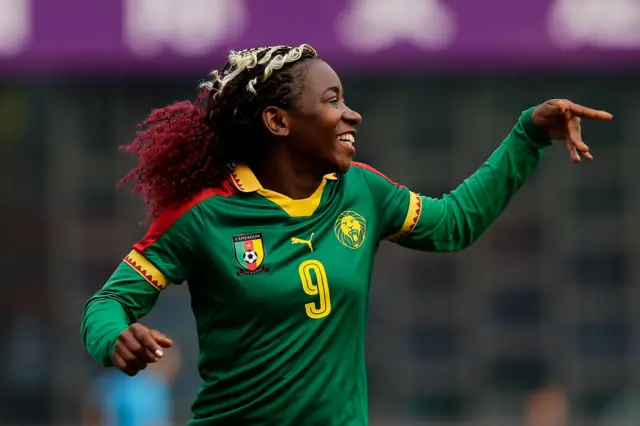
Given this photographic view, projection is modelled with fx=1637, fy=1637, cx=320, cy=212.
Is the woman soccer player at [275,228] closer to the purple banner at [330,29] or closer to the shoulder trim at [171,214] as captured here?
the shoulder trim at [171,214]

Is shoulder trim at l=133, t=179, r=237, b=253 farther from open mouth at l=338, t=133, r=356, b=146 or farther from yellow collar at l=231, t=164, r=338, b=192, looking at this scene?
open mouth at l=338, t=133, r=356, b=146

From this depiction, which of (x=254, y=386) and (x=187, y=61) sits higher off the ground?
(x=187, y=61)

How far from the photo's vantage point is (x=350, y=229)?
Result: 185 inches

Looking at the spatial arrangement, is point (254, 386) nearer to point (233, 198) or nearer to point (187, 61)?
point (233, 198)

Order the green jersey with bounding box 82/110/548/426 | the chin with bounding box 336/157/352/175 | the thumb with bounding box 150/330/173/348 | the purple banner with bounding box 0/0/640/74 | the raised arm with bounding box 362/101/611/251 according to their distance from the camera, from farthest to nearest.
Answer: the purple banner with bounding box 0/0/640/74
the raised arm with bounding box 362/101/611/251
the chin with bounding box 336/157/352/175
the green jersey with bounding box 82/110/548/426
the thumb with bounding box 150/330/173/348

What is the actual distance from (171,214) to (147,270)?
0.57ft

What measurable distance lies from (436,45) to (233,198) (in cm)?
952

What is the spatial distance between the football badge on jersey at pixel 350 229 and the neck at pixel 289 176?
125 mm

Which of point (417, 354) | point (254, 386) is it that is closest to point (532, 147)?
point (254, 386)

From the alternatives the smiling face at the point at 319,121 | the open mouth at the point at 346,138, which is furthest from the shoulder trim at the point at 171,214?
the open mouth at the point at 346,138

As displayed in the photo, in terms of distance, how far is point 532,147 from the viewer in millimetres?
4875

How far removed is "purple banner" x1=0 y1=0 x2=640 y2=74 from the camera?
13.7m

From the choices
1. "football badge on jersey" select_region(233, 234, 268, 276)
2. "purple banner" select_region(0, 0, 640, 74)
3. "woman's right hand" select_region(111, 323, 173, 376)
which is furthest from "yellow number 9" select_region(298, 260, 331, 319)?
"purple banner" select_region(0, 0, 640, 74)

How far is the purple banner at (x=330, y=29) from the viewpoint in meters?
13.7
